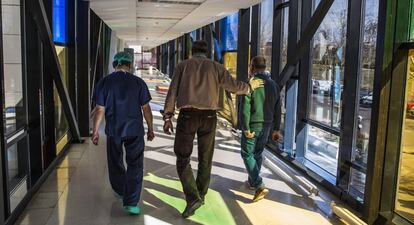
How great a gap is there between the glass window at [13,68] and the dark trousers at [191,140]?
135 centimetres

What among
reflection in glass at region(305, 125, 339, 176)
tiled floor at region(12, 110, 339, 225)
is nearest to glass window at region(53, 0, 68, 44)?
tiled floor at region(12, 110, 339, 225)

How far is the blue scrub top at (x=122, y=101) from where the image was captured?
11.4 ft

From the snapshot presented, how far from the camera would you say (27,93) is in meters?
4.00

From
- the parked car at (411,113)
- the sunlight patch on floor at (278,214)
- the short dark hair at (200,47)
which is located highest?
the short dark hair at (200,47)

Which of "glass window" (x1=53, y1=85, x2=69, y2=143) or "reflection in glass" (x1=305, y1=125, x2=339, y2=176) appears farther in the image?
"glass window" (x1=53, y1=85, x2=69, y2=143)

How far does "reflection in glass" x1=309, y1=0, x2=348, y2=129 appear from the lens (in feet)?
14.9

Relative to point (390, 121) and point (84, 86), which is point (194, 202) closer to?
point (390, 121)

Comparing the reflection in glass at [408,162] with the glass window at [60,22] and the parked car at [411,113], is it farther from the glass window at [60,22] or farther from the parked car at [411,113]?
the glass window at [60,22]

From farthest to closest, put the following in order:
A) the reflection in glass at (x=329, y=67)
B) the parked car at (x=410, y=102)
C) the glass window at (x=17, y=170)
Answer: the reflection in glass at (x=329, y=67)
the glass window at (x=17, y=170)
the parked car at (x=410, y=102)

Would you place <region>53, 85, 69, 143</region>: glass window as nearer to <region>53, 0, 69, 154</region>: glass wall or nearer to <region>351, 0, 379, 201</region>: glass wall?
<region>53, 0, 69, 154</region>: glass wall

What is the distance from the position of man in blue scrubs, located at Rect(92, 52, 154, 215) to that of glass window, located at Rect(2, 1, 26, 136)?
2.26ft

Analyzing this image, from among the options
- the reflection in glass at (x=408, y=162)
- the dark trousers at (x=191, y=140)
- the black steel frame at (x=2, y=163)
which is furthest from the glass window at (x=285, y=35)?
the black steel frame at (x=2, y=163)

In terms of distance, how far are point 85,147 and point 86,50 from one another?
159 centimetres

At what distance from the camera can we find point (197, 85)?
11.5 feet
